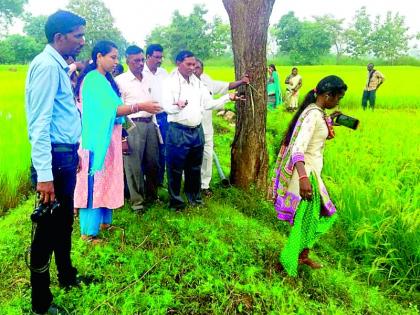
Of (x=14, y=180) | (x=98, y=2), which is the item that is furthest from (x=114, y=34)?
(x=14, y=180)

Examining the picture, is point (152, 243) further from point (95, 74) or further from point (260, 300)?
point (95, 74)

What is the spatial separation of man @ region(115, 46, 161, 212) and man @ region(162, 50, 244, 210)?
21 centimetres

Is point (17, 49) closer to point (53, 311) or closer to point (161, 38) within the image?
point (161, 38)

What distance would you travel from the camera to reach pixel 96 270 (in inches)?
113

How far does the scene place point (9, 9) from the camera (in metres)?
44.8

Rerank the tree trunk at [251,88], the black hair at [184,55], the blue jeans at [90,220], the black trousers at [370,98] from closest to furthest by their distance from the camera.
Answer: the blue jeans at [90,220] → the black hair at [184,55] → the tree trunk at [251,88] → the black trousers at [370,98]

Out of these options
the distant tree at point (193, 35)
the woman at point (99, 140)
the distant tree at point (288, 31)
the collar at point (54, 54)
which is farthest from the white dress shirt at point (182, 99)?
the distant tree at point (288, 31)

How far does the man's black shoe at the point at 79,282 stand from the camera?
265cm

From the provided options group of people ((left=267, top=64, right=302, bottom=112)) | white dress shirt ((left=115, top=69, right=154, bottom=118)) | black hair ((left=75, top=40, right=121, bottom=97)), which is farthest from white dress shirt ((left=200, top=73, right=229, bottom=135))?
group of people ((left=267, top=64, right=302, bottom=112))

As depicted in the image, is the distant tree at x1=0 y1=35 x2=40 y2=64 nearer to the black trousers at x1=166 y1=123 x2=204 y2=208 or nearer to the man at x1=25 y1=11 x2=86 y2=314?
the black trousers at x1=166 y1=123 x2=204 y2=208

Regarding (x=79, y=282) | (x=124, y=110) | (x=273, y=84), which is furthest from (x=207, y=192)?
(x=273, y=84)

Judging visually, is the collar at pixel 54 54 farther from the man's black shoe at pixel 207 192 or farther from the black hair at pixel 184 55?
the man's black shoe at pixel 207 192

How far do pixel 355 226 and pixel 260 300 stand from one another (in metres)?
1.72

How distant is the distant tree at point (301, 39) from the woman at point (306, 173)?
145ft
